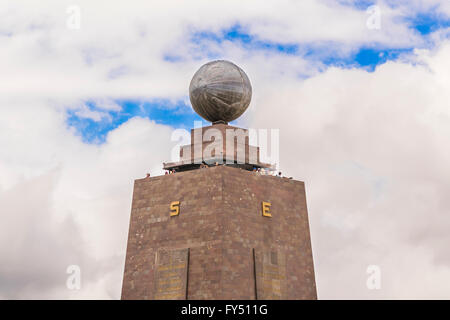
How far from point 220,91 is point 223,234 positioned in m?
8.26

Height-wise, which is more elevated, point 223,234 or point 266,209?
point 266,209

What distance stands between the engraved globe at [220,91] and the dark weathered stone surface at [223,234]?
416 centimetres

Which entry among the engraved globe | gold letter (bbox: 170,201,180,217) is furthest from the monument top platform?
gold letter (bbox: 170,201,180,217)

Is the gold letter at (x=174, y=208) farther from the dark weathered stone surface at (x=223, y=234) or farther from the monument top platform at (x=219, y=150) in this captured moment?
the monument top platform at (x=219, y=150)

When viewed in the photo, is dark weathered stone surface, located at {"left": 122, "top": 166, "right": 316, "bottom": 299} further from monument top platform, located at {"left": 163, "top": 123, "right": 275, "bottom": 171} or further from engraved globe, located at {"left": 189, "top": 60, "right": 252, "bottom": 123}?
engraved globe, located at {"left": 189, "top": 60, "right": 252, "bottom": 123}

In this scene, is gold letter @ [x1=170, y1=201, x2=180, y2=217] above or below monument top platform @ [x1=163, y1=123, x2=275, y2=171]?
below

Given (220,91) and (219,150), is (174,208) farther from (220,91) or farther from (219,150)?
(220,91)

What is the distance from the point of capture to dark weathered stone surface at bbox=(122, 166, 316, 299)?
97.6 ft

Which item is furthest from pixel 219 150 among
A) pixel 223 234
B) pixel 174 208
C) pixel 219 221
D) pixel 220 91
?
pixel 223 234

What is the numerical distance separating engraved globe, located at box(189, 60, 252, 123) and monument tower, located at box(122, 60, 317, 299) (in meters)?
0.05

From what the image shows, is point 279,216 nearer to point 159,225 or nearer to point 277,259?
point 277,259

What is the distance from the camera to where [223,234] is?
29.9 m

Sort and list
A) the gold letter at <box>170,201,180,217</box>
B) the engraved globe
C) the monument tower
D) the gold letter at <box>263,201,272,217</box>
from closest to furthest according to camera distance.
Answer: the monument tower
the gold letter at <box>170,201,180,217</box>
the gold letter at <box>263,201,272,217</box>
the engraved globe
